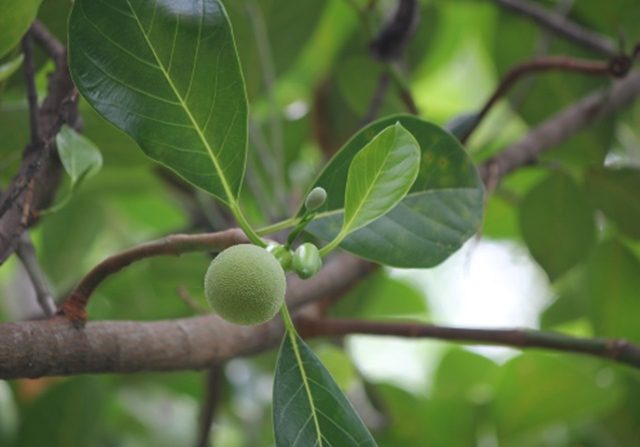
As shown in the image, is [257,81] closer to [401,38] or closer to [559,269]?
[401,38]

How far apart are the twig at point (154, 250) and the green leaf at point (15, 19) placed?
6.6 inches

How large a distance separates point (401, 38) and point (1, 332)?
2.00 ft

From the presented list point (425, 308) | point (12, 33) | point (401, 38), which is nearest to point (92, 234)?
point (425, 308)

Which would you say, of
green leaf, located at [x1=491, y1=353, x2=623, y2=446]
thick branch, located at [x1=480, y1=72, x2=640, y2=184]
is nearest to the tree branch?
thick branch, located at [x1=480, y1=72, x2=640, y2=184]

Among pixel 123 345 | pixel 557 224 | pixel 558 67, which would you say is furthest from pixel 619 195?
pixel 123 345

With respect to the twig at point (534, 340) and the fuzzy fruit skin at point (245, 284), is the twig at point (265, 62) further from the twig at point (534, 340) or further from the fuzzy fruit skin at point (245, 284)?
the fuzzy fruit skin at point (245, 284)

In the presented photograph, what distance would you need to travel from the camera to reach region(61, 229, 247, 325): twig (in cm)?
49

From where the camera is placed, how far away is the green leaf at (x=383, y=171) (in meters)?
0.51

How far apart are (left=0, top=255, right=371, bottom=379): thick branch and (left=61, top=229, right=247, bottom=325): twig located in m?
0.01

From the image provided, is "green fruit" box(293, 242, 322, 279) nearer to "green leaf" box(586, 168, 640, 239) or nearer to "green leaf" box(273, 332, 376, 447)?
"green leaf" box(273, 332, 376, 447)

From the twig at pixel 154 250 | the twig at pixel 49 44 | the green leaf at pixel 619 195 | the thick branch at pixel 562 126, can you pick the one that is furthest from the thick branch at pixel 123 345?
the green leaf at pixel 619 195

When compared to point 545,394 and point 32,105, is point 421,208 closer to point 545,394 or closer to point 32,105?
point 32,105

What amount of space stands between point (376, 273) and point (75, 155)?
25.8 inches

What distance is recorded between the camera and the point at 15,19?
547 millimetres
